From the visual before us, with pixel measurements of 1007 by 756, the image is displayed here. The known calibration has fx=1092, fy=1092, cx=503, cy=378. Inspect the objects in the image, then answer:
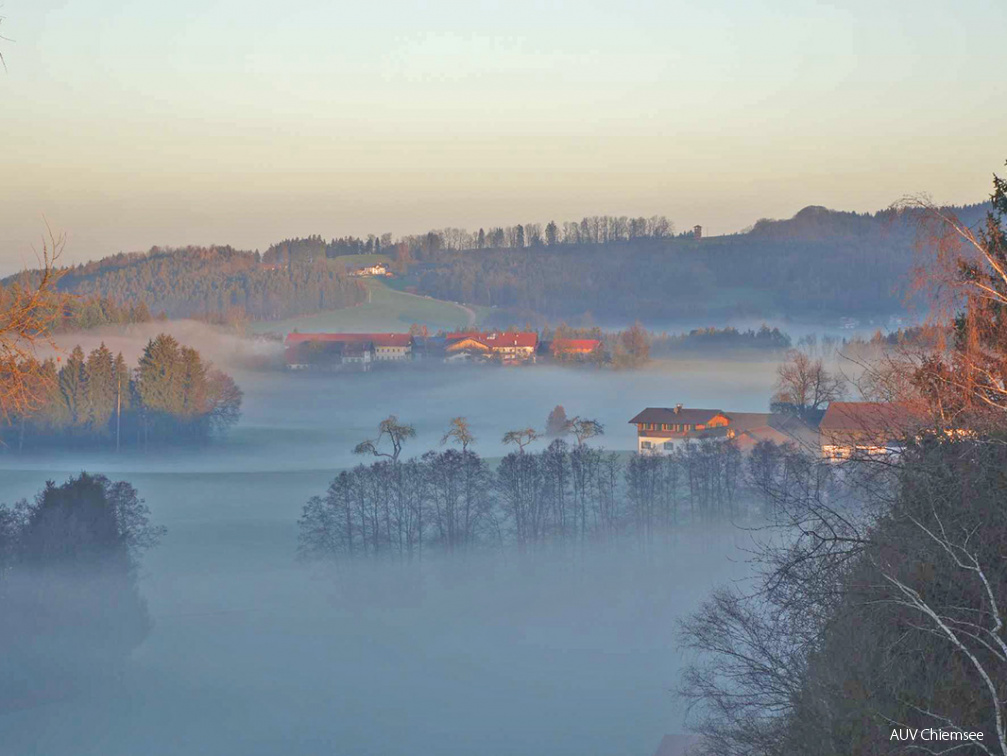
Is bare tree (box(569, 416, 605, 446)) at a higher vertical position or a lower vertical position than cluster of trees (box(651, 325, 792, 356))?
lower

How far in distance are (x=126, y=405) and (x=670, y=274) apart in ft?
282

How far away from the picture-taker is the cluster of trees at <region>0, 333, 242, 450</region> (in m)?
64.1

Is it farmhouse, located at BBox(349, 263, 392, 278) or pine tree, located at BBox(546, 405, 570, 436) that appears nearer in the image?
pine tree, located at BBox(546, 405, 570, 436)

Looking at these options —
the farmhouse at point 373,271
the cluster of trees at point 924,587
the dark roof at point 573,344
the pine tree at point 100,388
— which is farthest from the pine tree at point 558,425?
the farmhouse at point 373,271

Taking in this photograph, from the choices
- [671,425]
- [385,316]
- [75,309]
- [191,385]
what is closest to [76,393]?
[191,385]

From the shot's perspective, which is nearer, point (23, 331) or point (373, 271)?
point (23, 331)

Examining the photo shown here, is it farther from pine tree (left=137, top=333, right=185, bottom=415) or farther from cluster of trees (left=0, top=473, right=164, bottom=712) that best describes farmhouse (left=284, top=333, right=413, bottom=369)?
cluster of trees (left=0, top=473, right=164, bottom=712)

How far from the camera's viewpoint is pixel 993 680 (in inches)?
247

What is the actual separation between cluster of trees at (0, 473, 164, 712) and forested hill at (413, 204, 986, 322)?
95564 millimetres

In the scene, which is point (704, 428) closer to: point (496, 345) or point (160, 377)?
point (160, 377)

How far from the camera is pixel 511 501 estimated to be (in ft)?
143

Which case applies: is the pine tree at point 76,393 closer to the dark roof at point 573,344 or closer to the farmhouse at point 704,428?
the farmhouse at point 704,428

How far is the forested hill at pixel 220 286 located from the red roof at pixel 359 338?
48.3 ft

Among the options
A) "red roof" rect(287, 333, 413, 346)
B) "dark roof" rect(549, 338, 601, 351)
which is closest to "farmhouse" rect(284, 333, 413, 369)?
"red roof" rect(287, 333, 413, 346)
